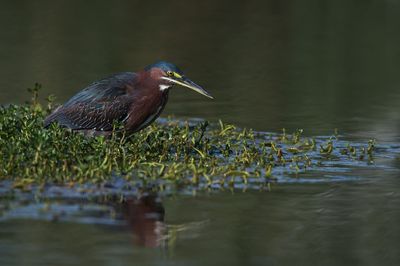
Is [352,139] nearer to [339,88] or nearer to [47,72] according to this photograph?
[339,88]

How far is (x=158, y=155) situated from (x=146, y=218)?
105 inches

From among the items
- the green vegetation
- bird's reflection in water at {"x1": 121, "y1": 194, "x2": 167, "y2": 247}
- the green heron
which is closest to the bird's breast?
the green heron

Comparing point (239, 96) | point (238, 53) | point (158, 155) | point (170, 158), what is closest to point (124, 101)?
point (158, 155)

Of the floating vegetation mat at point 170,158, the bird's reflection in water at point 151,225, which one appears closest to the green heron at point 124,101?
the floating vegetation mat at point 170,158

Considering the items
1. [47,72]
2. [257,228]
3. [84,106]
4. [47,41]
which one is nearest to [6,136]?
[84,106]

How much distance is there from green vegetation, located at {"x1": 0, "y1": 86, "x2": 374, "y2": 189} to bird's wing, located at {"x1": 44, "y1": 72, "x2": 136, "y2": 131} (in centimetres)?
22

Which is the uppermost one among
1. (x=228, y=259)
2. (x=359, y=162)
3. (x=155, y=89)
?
(x=155, y=89)

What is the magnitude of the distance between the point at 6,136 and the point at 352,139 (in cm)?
439

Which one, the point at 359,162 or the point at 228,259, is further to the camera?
the point at 359,162

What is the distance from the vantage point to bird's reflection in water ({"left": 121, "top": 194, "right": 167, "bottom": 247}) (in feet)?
30.2

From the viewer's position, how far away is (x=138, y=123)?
12.8 m

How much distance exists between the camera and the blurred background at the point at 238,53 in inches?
644

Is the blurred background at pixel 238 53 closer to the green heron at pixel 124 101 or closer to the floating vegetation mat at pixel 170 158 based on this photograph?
the floating vegetation mat at pixel 170 158

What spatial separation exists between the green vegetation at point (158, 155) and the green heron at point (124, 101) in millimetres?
204
